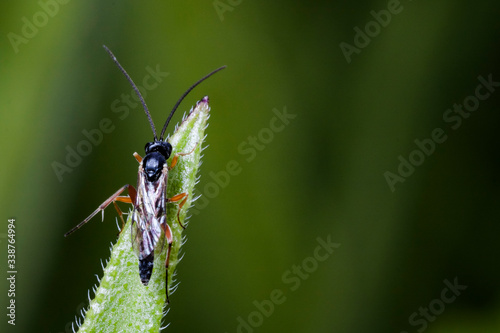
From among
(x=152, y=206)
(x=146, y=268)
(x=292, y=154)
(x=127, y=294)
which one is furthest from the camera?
(x=292, y=154)

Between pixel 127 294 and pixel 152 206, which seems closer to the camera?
pixel 127 294

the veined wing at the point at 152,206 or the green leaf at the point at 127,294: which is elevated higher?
the veined wing at the point at 152,206

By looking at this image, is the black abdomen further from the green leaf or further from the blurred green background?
the blurred green background

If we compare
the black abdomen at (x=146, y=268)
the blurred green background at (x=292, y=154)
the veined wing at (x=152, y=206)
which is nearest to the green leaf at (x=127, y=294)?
the black abdomen at (x=146, y=268)

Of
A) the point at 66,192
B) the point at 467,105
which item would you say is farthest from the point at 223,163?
the point at 467,105

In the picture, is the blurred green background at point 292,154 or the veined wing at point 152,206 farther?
the blurred green background at point 292,154

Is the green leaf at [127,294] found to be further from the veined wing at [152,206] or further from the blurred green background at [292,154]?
the blurred green background at [292,154]

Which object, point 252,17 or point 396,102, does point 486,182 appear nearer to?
point 396,102

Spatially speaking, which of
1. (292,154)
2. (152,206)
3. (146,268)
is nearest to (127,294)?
(146,268)

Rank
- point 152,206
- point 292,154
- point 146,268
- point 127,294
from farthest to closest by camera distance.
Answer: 1. point 292,154
2. point 152,206
3. point 146,268
4. point 127,294

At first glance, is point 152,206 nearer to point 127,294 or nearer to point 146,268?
point 146,268
